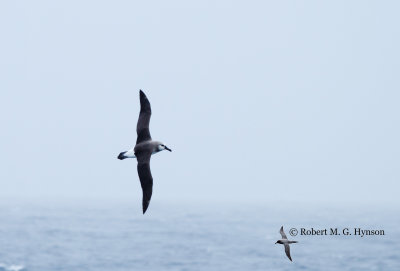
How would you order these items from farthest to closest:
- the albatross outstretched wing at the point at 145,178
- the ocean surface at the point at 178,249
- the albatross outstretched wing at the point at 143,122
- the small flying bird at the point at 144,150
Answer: the ocean surface at the point at 178,249, the albatross outstretched wing at the point at 143,122, the small flying bird at the point at 144,150, the albatross outstretched wing at the point at 145,178

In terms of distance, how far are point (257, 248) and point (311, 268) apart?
897 inches

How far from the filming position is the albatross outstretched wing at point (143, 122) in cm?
2267

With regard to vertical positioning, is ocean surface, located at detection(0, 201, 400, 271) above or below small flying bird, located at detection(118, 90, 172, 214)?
below

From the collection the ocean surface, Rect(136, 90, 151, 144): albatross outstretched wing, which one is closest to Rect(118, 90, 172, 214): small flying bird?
Rect(136, 90, 151, 144): albatross outstretched wing

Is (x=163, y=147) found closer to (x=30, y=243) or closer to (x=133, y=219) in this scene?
(x=30, y=243)

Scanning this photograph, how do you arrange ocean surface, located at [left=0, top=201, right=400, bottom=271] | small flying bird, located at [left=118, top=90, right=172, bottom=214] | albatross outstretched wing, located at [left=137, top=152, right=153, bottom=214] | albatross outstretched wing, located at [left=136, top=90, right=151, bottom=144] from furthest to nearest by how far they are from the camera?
1. ocean surface, located at [left=0, top=201, right=400, bottom=271]
2. albatross outstretched wing, located at [left=136, top=90, right=151, bottom=144]
3. small flying bird, located at [left=118, top=90, right=172, bottom=214]
4. albatross outstretched wing, located at [left=137, top=152, right=153, bottom=214]

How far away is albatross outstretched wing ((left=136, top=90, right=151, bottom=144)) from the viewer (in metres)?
22.7

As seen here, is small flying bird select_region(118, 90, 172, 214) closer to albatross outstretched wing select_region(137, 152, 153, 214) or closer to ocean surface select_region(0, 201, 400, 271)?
albatross outstretched wing select_region(137, 152, 153, 214)

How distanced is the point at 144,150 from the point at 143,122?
1.39m

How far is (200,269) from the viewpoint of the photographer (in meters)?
89.1

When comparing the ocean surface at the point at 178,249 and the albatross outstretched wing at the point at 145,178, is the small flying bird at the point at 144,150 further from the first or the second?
the ocean surface at the point at 178,249

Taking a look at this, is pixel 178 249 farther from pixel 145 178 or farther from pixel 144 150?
pixel 145 178

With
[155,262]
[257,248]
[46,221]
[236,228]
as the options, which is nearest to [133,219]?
[46,221]

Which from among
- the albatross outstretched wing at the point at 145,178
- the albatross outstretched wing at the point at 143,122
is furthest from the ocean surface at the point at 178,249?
the albatross outstretched wing at the point at 145,178
